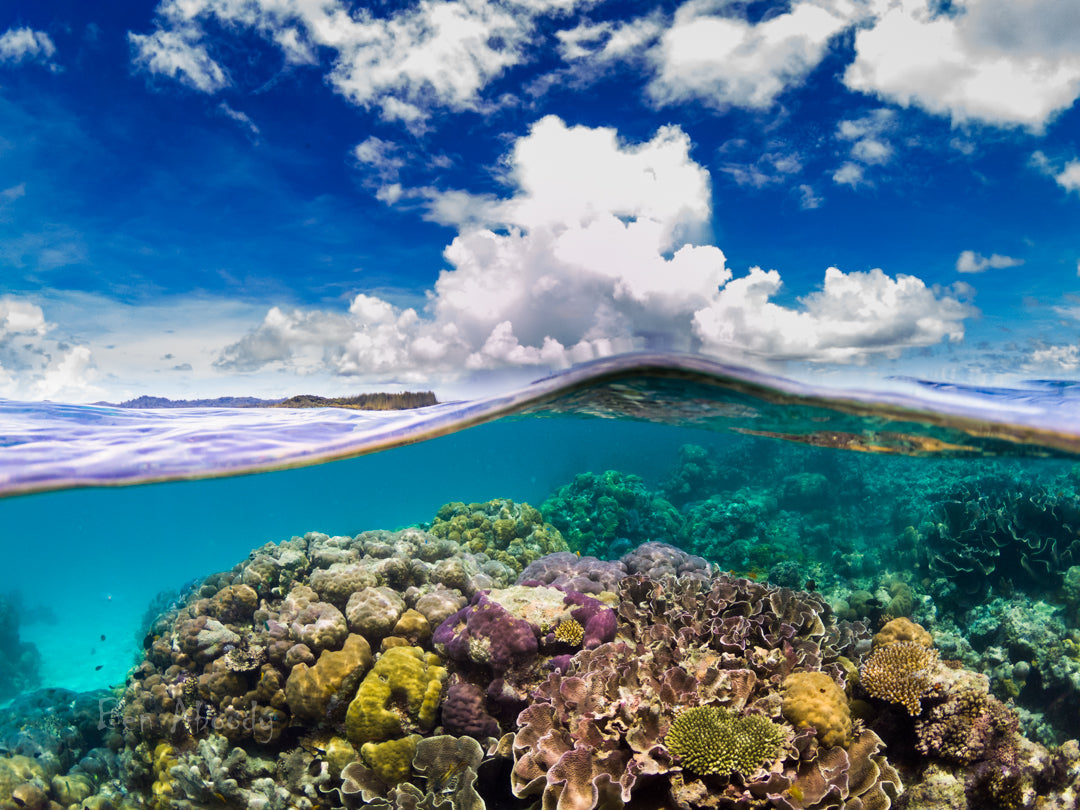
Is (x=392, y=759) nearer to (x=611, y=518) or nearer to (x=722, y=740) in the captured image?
(x=722, y=740)

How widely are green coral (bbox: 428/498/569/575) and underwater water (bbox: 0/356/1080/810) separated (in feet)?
0.24

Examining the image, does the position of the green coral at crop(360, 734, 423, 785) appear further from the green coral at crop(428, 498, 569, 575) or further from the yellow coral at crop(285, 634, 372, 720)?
the green coral at crop(428, 498, 569, 575)

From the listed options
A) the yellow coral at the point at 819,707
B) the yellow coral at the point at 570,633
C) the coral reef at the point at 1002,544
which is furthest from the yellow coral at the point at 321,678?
the coral reef at the point at 1002,544

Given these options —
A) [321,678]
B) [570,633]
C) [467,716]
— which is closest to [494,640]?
[467,716]

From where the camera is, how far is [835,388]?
938 centimetres

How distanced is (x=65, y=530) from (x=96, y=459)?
23806 cm

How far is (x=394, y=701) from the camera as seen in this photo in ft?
19.8

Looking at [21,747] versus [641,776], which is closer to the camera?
[641,776]

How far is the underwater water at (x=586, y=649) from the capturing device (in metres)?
4.64

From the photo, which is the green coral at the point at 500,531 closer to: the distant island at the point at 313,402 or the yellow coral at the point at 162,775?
the distant island at the point at 313,402

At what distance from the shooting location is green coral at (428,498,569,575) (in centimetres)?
1261

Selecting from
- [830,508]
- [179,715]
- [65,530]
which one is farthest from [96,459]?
[65,530]

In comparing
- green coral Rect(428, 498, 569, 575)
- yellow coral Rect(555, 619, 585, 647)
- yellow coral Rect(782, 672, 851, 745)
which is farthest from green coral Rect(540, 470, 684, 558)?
yellow coral Rect(782, 672, 851, 745)

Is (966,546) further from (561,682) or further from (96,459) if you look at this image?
(96,459)
